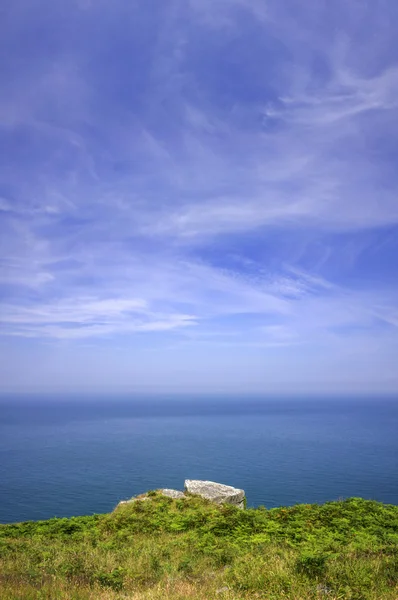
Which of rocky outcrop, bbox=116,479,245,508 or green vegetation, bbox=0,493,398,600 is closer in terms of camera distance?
green vegetation, bbox=0,493,398,600

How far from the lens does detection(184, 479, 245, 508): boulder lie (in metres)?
25.3

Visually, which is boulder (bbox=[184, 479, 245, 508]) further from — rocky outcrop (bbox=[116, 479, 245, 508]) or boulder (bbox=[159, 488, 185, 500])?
boulder (bbox=[159, 488, 185, 500])

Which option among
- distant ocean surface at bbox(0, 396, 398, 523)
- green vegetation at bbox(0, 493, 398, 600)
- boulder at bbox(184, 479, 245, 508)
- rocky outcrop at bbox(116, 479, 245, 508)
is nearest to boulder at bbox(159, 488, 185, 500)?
rocky outcrop at bbox(116, 479, 245, 508)

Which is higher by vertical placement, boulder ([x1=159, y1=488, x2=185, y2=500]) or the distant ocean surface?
boulder ([x1=159, y1=488, x2=185, y2=500])

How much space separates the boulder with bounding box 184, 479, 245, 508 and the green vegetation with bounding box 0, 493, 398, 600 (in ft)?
12.7

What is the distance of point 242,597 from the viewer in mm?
9328

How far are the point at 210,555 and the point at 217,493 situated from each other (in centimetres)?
1256

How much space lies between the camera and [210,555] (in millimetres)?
13828

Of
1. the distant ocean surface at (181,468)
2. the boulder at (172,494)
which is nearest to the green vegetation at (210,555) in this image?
the boulder at (172,494)

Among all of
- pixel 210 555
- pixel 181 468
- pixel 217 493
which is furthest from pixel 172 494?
pixel 181 468

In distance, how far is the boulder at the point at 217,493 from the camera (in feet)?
83.0

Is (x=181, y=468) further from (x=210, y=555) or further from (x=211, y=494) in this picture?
(x=210, y=555)

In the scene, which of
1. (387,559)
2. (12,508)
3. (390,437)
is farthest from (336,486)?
(390,437)

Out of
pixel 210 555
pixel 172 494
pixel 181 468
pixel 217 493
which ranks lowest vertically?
pixel 181 468
